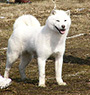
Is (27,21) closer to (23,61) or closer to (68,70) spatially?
(23,61)

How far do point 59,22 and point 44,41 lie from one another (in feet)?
2.59

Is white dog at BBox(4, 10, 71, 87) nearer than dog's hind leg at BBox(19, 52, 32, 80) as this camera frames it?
Yes

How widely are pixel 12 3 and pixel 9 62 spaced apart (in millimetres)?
34646

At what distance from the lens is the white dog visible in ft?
30.9

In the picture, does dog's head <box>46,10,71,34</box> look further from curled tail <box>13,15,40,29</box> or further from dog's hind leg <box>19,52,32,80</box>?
dog's hind leg <box>19,52,32,80</box>

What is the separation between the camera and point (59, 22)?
9305 millimetres

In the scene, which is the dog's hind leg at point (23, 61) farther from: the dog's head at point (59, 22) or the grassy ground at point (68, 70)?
the dog's head at point (59, 22)

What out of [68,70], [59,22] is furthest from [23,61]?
[59,22]

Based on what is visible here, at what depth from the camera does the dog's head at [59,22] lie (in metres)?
9.27

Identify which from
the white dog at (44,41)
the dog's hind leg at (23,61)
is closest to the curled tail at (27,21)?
the white dog at (44,41)

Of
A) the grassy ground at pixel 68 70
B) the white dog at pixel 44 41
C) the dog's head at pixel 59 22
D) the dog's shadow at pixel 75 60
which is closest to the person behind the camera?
the grassy ground at pixel 68 70

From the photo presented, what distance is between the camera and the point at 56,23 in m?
9.30

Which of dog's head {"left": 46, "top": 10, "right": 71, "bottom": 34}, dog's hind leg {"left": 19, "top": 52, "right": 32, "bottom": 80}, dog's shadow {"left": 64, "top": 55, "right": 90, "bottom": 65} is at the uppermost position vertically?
dog's head {"left": 46, "top": 10, "right": 71, "bottom": 34}

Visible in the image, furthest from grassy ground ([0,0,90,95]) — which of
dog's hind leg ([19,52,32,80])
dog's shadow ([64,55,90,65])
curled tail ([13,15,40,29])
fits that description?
curled tail ([13,15,40,29])
